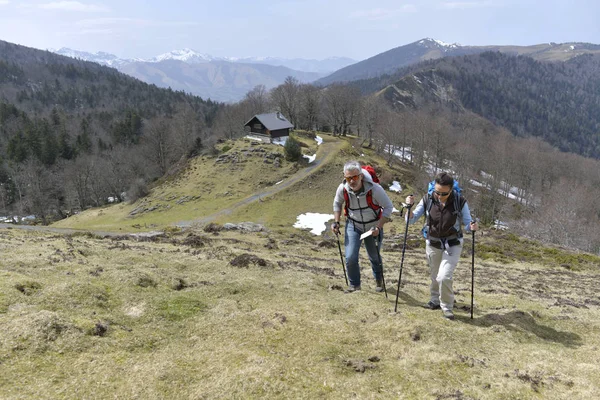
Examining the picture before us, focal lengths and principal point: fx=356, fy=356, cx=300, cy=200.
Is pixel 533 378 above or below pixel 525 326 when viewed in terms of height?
above

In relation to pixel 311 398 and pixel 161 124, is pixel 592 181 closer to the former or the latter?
pixel 161 124

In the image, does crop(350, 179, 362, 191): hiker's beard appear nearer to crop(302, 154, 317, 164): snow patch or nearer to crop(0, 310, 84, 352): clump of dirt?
crop(0, 310, 84, 352): clump of dirt

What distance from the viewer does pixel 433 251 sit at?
895cm

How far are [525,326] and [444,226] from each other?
341 centimetres

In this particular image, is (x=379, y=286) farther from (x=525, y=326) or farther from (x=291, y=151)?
(x=291, y=151)

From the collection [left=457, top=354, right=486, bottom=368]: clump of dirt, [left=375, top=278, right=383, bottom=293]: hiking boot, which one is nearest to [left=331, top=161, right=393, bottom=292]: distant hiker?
[left=375, top=278, right=383, bottom=293]: hiking boot

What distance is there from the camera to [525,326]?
8.91 meters

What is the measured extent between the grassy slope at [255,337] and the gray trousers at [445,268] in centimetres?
52

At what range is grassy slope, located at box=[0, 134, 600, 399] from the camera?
5.61 metres

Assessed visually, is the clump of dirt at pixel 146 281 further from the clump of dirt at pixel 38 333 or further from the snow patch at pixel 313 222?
the snow patch at pixel 313 222

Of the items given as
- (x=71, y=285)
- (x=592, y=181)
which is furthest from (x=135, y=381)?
(x=592, y=181)

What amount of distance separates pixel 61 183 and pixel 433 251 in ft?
330

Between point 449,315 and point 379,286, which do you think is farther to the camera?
point 379,286

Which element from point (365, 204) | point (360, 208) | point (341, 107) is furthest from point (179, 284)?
point (341, 107)
